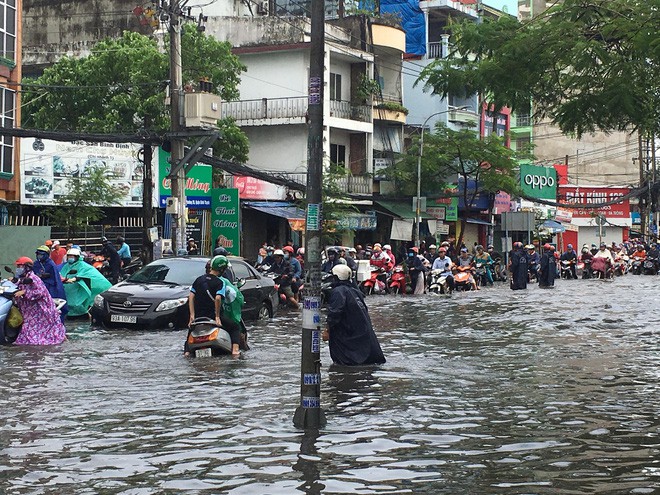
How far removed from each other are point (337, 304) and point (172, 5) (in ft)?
52.0

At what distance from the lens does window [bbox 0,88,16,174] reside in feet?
110

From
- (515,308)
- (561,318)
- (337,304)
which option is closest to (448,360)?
(337,304)

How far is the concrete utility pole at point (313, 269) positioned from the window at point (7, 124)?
2497 cm

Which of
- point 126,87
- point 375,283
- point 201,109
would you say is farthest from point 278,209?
point 201,109

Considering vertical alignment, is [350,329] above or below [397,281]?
below

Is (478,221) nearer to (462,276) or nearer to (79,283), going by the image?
(462,276)

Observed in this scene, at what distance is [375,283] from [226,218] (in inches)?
215

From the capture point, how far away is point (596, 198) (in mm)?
77188

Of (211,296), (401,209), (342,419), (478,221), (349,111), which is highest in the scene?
(349,111)

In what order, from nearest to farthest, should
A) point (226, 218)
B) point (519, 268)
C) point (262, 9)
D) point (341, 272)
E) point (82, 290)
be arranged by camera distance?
1. point (341, 272)
2. point (82, 290)
3. point (226, 218)
4. point (519, 268)
5. point (262, 9)

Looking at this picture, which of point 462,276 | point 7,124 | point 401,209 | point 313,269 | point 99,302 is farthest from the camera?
point 401,209

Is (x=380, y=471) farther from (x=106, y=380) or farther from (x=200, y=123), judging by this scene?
(x=200, y=123)

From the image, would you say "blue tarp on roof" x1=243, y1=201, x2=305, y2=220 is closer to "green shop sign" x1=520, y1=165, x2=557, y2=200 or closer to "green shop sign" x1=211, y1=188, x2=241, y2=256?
"green shop sign" x1=211, y1=188, x2=241, y2=256

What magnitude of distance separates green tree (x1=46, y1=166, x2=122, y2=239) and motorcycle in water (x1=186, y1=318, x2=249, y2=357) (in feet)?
61.6
